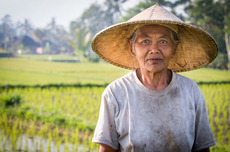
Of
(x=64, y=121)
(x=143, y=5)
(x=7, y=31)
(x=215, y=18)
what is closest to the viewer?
(x=64, y=121)

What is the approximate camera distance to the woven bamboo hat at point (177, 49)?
1.22 m

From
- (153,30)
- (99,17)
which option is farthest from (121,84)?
(99,17)

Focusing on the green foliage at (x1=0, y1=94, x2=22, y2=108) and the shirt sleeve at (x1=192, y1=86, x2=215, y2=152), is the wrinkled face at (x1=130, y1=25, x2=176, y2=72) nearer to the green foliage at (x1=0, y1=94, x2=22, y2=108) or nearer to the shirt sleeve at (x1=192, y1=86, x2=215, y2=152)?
the shirt sleeve at (x1=192, y1=86, x2=215, y2=152)

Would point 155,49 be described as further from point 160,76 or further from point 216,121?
point 216,121

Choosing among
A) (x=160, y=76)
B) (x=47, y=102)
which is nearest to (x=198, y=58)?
(x=160, y=76)

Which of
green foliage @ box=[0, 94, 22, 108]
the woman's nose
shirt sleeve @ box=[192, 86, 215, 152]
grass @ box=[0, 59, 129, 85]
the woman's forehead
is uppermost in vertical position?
the woman's forehead

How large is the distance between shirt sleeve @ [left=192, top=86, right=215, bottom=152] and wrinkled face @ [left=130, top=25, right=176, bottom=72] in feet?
1.02

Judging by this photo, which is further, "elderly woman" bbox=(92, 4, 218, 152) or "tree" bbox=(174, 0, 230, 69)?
"tree" bbox=(174, 0, 230, 69)

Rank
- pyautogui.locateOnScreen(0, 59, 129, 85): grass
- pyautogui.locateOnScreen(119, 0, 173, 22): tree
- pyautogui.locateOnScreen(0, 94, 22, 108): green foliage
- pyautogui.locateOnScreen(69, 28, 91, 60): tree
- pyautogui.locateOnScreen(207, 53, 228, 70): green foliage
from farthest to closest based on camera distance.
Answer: pyautogui.locateOnScreen(69, 28, 91, 60): tree → pyautogui.locateOnScreen(119, 0, 173, 22): tree → pyautogui.locateOnScreen(0, 59, 129, 85): grass → pyautogui.locateOnScreen(207, 53, 228, 70): green foliage → pyautogui.locateOnScreen(0, 94, 22, 108): green foliage

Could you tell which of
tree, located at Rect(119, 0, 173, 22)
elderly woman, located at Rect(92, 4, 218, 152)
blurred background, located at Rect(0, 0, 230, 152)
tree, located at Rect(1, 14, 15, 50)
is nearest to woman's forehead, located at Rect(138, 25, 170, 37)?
elderly woman, located at Rect(92, 4, 218, 152)

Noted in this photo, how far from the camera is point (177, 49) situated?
151 centimetres

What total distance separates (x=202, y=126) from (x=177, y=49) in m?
0.61

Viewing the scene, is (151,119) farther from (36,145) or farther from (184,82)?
(36,145)

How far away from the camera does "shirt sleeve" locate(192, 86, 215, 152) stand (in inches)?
46.9
